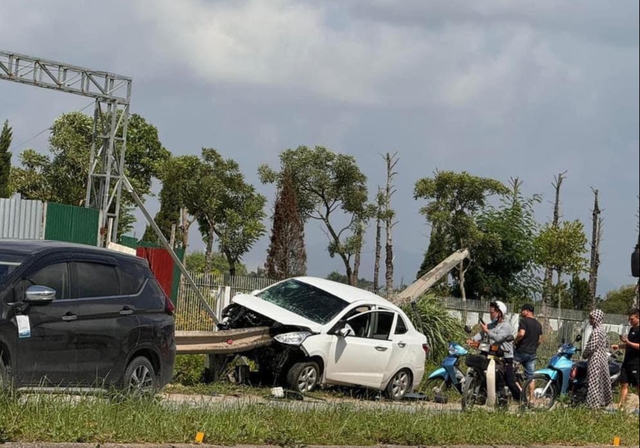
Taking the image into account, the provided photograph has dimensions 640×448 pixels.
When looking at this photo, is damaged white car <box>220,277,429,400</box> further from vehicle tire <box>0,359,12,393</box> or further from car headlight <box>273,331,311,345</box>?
vehicle tire <box>0,359,12,393</box>

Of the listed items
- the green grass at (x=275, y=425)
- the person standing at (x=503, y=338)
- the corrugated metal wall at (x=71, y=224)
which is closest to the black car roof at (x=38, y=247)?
the green grass at (x=275, y=425)

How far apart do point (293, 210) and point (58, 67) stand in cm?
1397

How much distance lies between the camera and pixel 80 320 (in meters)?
12.2

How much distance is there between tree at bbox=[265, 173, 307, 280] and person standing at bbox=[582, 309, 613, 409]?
2408 centimetres

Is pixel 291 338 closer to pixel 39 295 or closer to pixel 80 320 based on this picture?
pixel 80 320

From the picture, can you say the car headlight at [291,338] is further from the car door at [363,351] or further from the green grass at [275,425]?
the green grass at [275,425]

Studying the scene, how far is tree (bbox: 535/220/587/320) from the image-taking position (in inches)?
2078

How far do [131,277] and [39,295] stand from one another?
195cm

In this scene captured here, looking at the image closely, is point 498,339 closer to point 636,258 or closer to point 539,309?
point 636,258

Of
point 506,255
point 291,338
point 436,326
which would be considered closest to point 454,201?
point 506,255

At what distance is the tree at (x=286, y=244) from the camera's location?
42.2 metres

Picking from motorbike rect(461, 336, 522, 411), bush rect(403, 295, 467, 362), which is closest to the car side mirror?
motorbike rect(461, 336, 522, 411)

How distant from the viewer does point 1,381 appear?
35.7 ft

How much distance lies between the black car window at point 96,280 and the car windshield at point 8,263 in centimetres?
84
